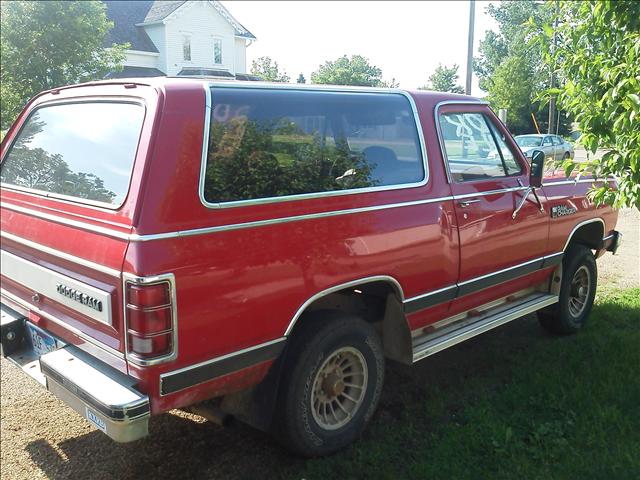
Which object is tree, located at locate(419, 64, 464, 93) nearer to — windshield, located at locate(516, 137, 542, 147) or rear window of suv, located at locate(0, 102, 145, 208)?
windshield, located at locate(516, 137, 542, 147)

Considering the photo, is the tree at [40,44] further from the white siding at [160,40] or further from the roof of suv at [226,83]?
the white siding at [160,40]

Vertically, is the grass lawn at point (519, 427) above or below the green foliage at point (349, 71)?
below

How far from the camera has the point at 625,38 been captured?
334 cm

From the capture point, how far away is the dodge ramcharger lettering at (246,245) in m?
2.69

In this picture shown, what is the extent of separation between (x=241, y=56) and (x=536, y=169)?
109 ft

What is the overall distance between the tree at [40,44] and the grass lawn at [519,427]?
14.5m

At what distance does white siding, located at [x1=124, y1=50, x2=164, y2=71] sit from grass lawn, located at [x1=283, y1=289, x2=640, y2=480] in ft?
94.9

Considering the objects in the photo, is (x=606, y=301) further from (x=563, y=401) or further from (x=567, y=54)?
(x=567, y=54)

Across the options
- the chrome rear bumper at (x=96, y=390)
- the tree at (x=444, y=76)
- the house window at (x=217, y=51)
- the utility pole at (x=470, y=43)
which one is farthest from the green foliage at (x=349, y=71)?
the chrome rear bumper at (x=96, y=390)

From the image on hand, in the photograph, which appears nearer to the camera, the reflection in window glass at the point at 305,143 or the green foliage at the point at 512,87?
the reflection in window glass at the point at 305,143

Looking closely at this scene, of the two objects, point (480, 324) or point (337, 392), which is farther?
point (480, 324)

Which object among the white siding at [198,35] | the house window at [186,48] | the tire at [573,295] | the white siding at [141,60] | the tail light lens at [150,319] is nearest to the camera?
the tail light lens at [150,319]

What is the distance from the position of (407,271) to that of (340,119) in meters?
1.01

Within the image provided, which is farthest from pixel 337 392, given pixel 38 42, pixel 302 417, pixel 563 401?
pixel 38 42
